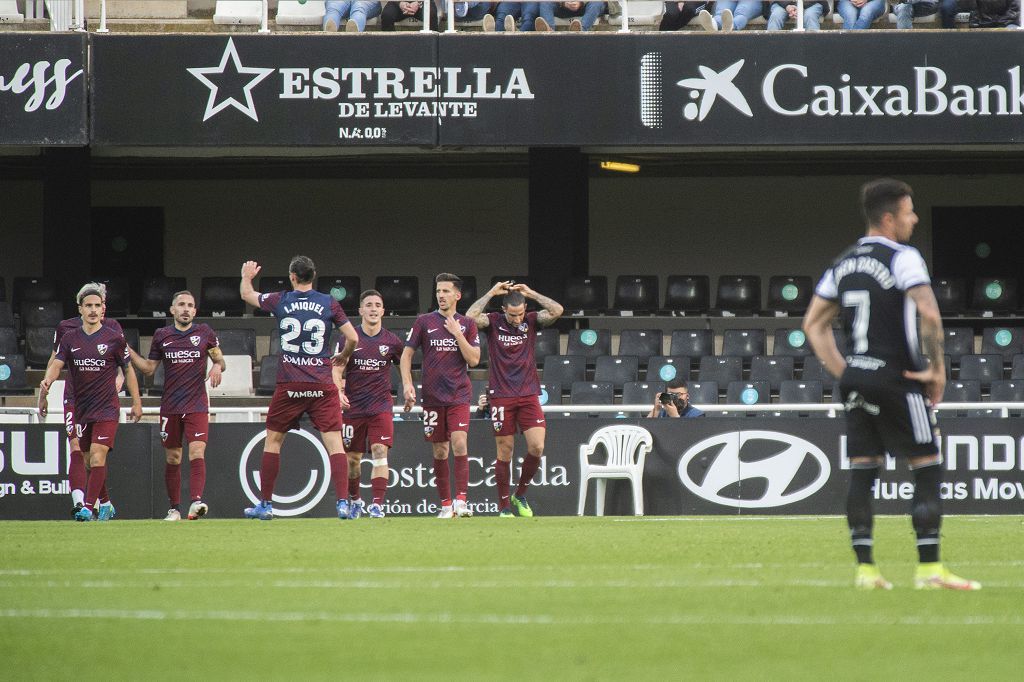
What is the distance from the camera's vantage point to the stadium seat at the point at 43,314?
20609 mm

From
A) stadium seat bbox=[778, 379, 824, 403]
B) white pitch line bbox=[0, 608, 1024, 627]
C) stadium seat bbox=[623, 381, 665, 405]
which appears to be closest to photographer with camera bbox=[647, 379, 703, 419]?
stadium seat bbox=[623, 381, 665, 405]

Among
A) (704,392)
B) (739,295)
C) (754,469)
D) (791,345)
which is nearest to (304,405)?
(754,469)

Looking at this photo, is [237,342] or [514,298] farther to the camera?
[237,342]

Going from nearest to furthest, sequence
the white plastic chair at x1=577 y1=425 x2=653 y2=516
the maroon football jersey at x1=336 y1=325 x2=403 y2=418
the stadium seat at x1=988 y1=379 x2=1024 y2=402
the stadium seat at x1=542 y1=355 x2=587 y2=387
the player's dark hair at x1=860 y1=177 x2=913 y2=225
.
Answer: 1. the player's dark hair at x1=860 y1=177 x2=913 y2=225
2. the maroon football jersey at x1=336 y1=325 x2=403 y2=418
3. the white plastic chair at x1=577 y1=425 x2=653 y2=516
4. the stadium seat at x1=988 y1=379 x2=1024 y2=402
5. the stadium seat at x1=542 y1=355 x2=587 y2=387

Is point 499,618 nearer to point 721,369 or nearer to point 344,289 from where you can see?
point 721,369

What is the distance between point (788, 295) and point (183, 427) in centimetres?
1144

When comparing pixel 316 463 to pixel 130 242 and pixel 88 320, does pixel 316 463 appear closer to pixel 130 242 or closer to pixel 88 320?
pixel 88 320

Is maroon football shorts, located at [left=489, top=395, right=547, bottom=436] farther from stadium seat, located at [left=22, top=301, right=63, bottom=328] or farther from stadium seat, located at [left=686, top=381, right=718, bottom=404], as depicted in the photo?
stadium seat, located at [left=22, top=301, right=63, bottom=328]

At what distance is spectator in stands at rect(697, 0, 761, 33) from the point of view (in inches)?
765

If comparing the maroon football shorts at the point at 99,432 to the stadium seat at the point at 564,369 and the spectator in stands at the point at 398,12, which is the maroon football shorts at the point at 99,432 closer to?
the stadium seat at the point at 564,369

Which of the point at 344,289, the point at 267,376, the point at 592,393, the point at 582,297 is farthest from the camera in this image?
the point at 344,289

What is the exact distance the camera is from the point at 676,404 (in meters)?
16.2

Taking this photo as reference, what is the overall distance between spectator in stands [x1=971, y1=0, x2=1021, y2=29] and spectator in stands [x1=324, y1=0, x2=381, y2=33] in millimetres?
8028

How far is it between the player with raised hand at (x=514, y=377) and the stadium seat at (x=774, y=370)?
6.59m
